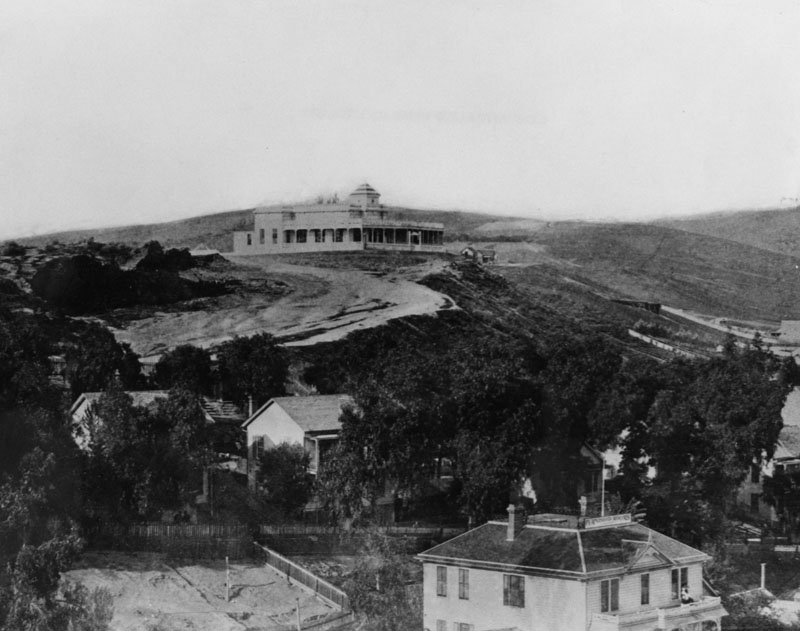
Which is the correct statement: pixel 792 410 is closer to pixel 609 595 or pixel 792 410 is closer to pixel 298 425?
pixel 298 425

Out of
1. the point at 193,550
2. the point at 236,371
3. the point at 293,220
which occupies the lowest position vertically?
the point at 193,550

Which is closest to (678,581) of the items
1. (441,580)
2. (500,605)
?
(500,605)

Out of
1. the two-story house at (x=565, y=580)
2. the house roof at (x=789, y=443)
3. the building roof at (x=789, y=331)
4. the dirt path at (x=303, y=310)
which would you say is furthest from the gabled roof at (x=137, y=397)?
the building roof at (x=789, y=331)

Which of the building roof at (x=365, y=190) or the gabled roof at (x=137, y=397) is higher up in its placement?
the building roof at (x=365, y=190)

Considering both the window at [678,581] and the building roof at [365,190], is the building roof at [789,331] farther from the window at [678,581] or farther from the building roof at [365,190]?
the window at [678,581]

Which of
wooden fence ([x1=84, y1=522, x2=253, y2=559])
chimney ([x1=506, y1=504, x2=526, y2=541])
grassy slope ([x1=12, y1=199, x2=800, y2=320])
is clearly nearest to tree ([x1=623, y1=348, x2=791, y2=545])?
chimney ([x1=506, y1=504, x2=526, y2=541])

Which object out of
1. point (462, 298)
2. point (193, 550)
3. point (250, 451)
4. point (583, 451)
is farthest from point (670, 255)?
point (193, 550)

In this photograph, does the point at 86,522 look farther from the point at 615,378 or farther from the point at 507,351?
the point at 615,378
